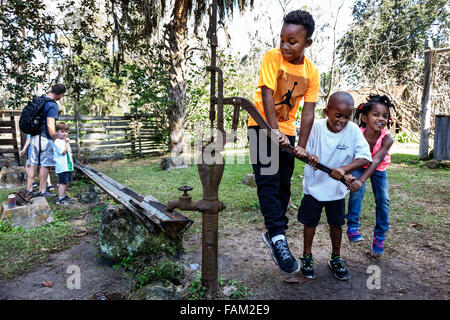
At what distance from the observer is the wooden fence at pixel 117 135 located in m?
9.89

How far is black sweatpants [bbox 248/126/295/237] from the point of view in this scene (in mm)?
2051

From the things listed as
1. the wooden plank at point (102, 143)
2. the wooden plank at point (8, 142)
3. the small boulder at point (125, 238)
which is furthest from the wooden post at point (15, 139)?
the small boulder at point (125, 238)

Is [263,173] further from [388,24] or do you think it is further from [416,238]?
[388,24]

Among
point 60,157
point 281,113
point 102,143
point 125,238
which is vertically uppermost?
point 281,113

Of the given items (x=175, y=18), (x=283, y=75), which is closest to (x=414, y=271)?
(x=283, y=75)

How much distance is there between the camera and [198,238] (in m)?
3.04

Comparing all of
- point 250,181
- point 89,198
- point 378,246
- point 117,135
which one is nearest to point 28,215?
point 89,198

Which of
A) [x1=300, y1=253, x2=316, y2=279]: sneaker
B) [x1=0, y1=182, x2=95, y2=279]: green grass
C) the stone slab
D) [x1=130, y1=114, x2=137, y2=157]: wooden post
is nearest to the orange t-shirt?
[x1=300, y1=253, x2=316, y2=279]: sneaker

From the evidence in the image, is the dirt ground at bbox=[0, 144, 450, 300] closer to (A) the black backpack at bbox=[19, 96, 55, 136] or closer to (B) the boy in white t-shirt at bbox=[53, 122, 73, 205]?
(B) the boy in white t-shirt at bbox=[53, 122, 73, 205]

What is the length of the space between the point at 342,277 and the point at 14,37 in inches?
239

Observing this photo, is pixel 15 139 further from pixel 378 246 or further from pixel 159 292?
pixel 378 246

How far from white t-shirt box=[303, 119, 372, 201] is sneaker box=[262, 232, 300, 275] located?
47 cm

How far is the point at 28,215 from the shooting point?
11.2 ft

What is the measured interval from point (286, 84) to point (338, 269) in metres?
1.45
